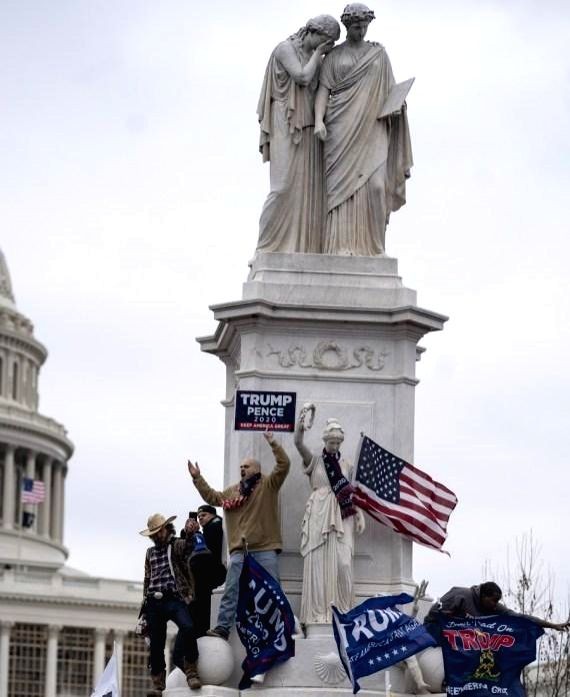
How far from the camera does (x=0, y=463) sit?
157 meters

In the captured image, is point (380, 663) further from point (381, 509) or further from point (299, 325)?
point (299, 325)

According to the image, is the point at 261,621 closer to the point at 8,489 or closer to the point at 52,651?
the point at 52,651

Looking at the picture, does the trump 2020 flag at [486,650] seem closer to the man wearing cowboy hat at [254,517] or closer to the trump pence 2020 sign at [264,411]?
the man wearing cowboy hat at [254,517]

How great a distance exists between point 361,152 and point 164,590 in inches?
201

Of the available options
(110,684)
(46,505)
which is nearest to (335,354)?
(110,684)

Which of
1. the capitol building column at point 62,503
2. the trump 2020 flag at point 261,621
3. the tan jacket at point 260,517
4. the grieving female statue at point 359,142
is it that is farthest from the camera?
the capitol building column at point 62,503

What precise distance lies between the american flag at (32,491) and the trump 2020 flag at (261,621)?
126 m

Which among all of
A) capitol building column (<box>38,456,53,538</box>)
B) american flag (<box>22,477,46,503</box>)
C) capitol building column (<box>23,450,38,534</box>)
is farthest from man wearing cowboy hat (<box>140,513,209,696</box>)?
capitol building column (<box>38,456,53,538</box>)

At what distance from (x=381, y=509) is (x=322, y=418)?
1.11 m

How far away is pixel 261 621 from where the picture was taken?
24.1 m

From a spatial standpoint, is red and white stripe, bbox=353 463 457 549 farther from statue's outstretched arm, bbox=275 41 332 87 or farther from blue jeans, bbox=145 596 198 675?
statue's outstretched arm, bbox=275 41 332 87

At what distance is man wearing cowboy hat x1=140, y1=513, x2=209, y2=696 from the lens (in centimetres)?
2403

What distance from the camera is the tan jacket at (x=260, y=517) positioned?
2442 cm

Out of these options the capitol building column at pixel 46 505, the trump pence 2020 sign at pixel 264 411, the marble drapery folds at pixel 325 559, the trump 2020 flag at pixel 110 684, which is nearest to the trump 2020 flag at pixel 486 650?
the marble drapery folds at pixel 325 559
